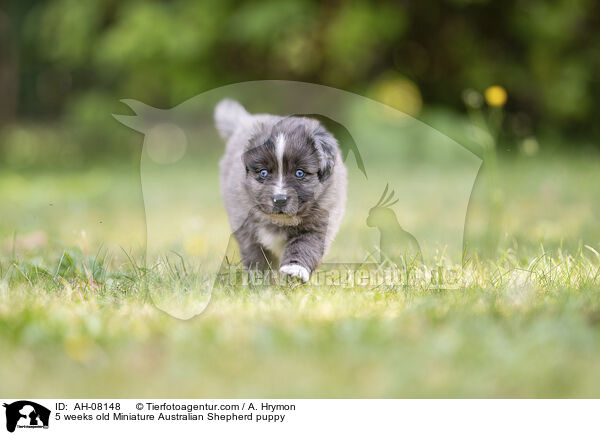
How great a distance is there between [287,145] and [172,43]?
18.2ft

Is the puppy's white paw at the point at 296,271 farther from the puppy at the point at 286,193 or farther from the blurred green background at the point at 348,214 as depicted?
the blurred green background at the point at 348,214

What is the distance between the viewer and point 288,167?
8.62 ft

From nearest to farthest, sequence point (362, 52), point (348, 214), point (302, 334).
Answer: point (302, 334)
point (348, 214)
point (362, 52)

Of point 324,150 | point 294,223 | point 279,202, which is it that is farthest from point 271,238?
point 324,150

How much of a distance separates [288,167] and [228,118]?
0.89 metres

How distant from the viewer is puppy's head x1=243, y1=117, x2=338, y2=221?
2.61 meters

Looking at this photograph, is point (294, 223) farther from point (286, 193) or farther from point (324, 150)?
point (324, 150)

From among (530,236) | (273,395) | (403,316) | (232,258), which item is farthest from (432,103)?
(273,395)

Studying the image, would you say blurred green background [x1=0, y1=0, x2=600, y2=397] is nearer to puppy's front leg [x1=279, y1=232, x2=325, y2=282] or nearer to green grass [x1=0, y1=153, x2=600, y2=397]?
green grass [x1=0, y1=153, x2=600, y2=397]

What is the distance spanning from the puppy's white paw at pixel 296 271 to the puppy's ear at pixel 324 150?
1.32ft

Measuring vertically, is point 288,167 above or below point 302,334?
above

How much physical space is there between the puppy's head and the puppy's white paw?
227mm
